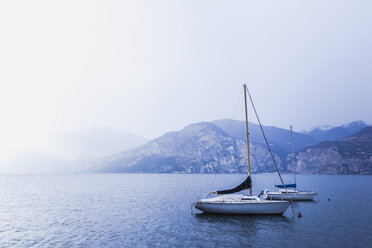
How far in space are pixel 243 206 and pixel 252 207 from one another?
1426mm

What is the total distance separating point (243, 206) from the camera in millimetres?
39719

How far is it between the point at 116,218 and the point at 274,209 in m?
26.4

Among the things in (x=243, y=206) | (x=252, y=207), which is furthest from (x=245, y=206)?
(x=252, y=207)

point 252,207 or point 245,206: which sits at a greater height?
point 245,206

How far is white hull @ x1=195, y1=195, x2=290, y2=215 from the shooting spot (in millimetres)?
39688

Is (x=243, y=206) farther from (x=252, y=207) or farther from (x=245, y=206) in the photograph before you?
(x=252, y=207)

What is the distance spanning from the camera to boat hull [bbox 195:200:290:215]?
1563 inches

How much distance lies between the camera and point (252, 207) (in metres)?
39.7

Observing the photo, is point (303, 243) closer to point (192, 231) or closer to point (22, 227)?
point (192, 231)

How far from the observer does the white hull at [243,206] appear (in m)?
39.7

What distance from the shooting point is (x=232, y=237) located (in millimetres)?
29859

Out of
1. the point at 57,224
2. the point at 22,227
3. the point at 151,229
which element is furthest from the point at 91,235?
the point at 22,227

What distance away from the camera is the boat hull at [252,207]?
3969 centimetres

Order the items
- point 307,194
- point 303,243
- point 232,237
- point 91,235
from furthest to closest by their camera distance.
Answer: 1. point 307,194
2. point 91,235
3. point 232,237
4. point 303,243
